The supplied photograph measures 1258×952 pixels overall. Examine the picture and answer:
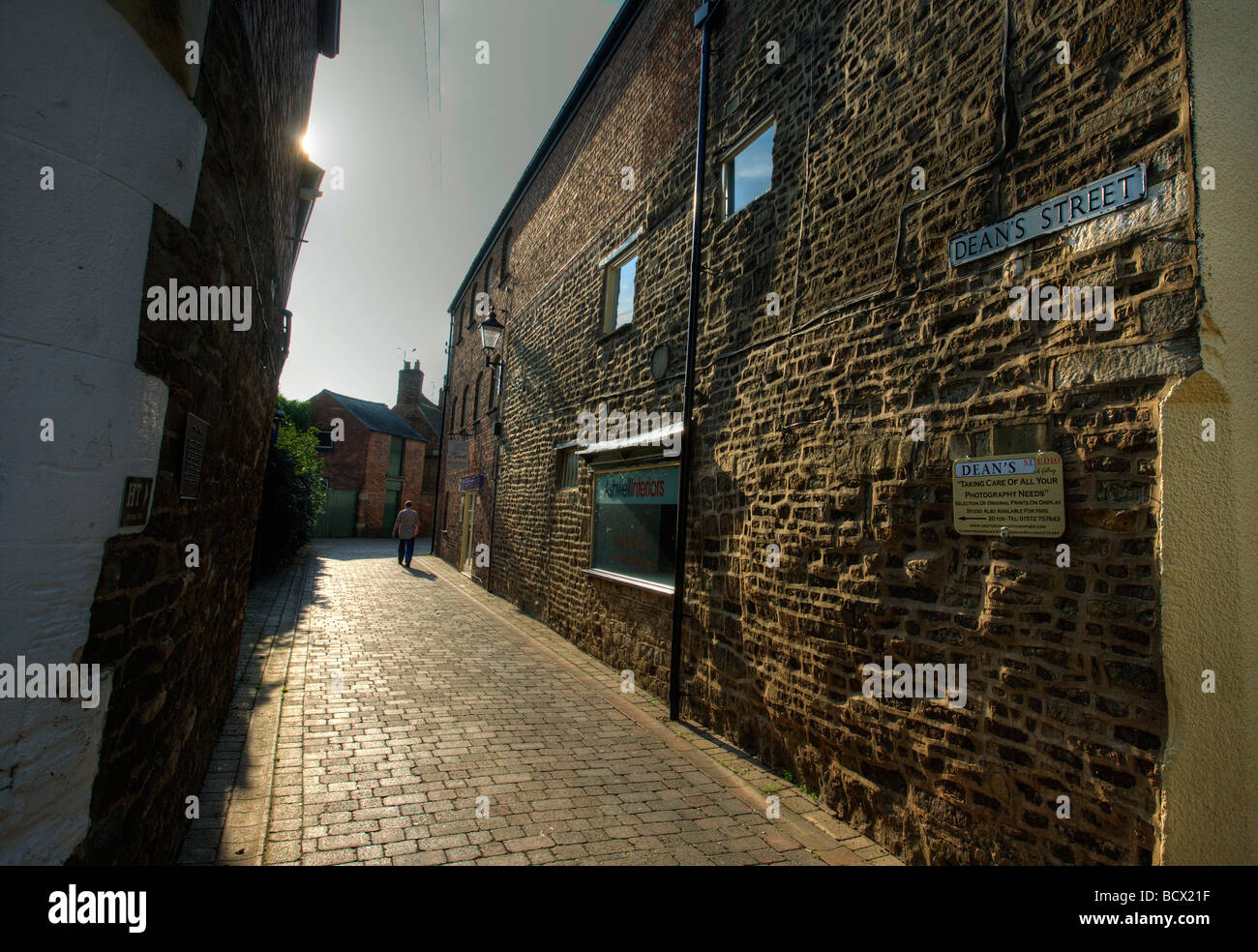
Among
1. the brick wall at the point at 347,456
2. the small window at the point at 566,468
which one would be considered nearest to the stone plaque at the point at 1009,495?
the small window at the point at 566,468

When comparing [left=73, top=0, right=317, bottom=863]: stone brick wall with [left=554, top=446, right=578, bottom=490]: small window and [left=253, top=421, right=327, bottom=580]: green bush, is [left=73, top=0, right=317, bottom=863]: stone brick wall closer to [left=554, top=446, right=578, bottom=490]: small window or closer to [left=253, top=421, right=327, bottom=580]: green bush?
[left=554, top=446, right=578, bottom=490]: small window

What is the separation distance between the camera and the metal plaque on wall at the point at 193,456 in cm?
265

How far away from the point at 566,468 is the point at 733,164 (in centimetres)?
540

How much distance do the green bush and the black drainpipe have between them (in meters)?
8.91

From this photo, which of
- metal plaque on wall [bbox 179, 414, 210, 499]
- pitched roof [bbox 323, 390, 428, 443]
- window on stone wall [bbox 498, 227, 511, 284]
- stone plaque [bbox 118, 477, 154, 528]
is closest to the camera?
stone plaque [bbox 118, 477, 154, 528]

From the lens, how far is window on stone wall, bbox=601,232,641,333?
840cm

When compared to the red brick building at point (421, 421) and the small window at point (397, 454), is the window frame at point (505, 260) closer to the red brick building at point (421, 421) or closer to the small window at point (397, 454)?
the small window at point (397, 454)

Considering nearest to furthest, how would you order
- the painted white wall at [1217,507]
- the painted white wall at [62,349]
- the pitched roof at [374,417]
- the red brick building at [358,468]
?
the painted white wall at [62,349], the painted white wall at [1217,507], the red brick building at [358,468], the pitched roof at [374,417]

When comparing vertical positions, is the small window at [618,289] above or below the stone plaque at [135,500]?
above

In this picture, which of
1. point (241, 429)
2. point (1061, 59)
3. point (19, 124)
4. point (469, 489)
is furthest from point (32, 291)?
point (469, 489)

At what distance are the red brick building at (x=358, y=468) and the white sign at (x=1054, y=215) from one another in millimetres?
30514

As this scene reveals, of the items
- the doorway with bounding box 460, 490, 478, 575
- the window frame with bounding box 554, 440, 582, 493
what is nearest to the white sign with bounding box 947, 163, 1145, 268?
the window frame with bounding box 554, 440, 582, 493

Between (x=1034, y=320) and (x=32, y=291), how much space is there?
392 centimetres

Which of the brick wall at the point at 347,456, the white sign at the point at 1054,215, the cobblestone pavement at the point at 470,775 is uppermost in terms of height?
the brick wall at the point at 347,456
